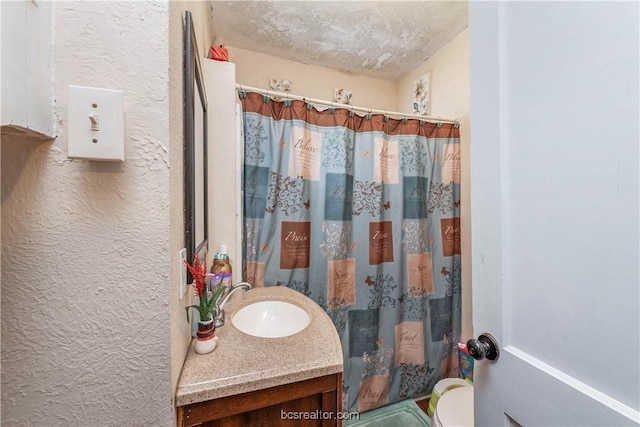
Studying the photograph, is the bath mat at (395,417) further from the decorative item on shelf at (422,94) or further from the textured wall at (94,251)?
the decorative item on shelf at (422,94)

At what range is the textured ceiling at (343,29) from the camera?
4.66 feet

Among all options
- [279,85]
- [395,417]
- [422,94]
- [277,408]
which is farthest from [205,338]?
[422,94]

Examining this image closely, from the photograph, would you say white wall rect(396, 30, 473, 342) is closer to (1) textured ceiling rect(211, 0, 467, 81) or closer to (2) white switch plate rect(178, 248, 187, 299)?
(1) textured ceiling rect(211, 0, 467, 81)

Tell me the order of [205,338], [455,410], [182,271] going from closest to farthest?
1. [182,271]
2. [205,338]
3. [455,410]

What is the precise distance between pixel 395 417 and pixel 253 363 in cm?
140

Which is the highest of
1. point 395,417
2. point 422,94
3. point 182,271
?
point 422,94

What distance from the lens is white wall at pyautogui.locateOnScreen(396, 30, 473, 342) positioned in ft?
5.39

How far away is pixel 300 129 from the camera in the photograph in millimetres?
1469

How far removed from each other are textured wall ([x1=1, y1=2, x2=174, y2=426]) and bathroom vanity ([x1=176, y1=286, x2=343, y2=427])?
90 mm

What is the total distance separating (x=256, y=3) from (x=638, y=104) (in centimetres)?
166

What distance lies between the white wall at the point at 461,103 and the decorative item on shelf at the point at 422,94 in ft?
0.12

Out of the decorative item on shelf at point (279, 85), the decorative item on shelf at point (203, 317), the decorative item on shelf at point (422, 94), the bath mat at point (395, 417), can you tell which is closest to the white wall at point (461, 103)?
the decorative item on shelf at point (422, 94)

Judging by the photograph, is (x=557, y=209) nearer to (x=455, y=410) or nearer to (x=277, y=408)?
(x=277, y=408)

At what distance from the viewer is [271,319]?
1122 mm
